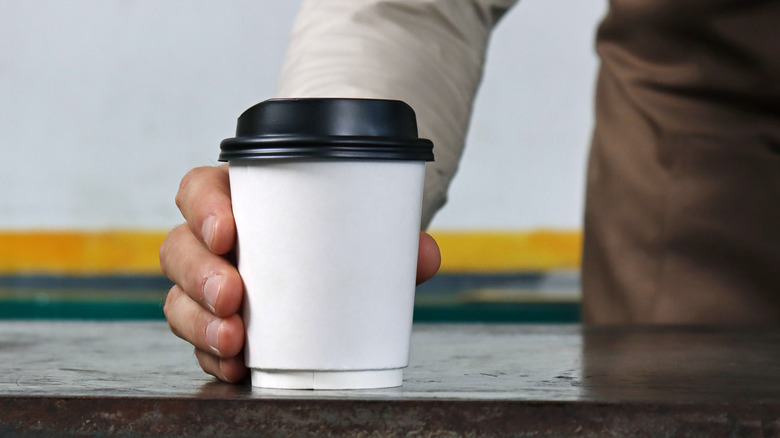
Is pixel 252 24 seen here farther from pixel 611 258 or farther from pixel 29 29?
pixel 611 258

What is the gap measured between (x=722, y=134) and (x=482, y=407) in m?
1.21

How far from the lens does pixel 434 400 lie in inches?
21.2

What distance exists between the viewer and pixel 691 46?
1600 mm

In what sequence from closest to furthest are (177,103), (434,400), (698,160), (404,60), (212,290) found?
(434,400) < (212,290) < (404,60) < (698,160) < (177,103)

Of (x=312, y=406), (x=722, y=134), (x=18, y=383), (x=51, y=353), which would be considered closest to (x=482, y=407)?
(x=312, y=406)

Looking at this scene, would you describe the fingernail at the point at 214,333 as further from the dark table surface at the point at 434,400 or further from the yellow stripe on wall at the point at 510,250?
the yellow stripe on wall at the point at 510,250

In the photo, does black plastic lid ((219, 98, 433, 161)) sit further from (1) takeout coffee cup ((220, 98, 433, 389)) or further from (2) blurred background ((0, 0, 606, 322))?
(2) blurred background ((0, 0, 606, 322))

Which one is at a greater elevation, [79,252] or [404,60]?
[404,60]

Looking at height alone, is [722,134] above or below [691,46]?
below

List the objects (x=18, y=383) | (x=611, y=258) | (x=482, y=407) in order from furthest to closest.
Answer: (x=611, y=258), (x=18, y=383), (x=482, y=407)

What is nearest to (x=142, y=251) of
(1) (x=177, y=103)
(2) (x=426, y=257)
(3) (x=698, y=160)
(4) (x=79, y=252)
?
(4) (x=79, y=252)

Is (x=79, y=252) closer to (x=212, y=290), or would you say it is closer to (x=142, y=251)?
(x=142, y=251)

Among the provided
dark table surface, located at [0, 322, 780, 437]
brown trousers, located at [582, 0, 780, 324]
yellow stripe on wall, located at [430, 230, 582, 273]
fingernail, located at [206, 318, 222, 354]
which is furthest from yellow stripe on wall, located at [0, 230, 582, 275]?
fingernail, located at [206, 318, 222, 354]

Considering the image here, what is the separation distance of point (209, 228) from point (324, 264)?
97 millimetres
